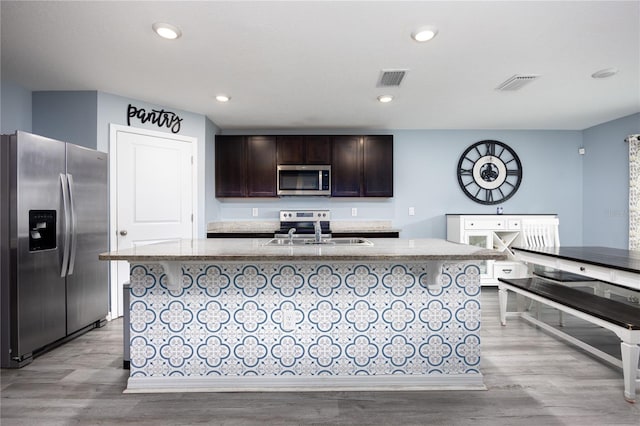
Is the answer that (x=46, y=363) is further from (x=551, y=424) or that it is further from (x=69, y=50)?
(x=551, y=424)

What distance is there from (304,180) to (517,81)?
267 centimetres

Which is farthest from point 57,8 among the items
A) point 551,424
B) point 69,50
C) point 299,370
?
point 551,424

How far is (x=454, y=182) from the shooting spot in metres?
5.05

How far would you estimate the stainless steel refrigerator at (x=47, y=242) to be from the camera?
2.33 m

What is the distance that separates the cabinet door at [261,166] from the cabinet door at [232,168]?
0.27ft

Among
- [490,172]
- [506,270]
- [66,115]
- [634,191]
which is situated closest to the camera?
[66,115]

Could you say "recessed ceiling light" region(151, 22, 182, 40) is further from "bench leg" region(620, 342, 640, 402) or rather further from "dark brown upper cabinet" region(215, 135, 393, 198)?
"bench leg" region(620, 342, 640, 402)

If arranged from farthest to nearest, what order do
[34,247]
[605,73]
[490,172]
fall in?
1. [490,172]
2. [605,73]
3. [34,247]

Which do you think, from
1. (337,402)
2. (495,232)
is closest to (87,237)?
(337,402)

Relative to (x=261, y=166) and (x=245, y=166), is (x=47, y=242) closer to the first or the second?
(x=245, y=166)

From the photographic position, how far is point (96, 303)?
10.2 feet

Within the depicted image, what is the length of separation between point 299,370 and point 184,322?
0.76 metres

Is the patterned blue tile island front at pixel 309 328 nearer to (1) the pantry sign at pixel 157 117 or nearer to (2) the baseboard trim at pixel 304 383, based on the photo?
(2) the baseboard trim at pixel 304 383

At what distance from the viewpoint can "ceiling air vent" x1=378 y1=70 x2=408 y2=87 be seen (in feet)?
9.54
